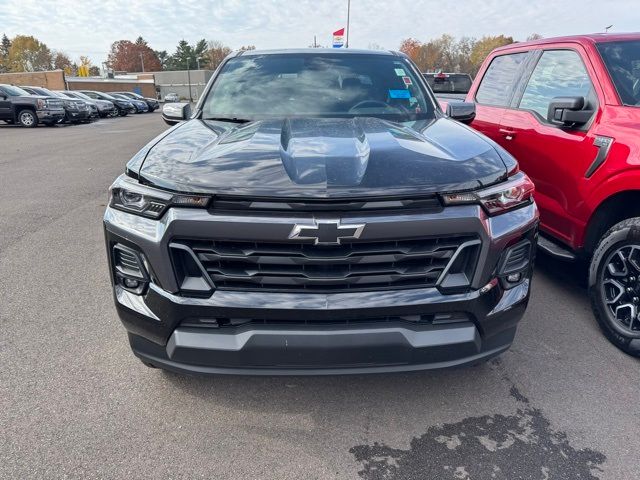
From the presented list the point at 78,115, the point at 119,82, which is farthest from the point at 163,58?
the point at 78,115

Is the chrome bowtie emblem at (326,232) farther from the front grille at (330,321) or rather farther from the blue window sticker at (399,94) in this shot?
the blue window sticker at (399,94)

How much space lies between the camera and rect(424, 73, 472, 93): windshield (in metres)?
14.1

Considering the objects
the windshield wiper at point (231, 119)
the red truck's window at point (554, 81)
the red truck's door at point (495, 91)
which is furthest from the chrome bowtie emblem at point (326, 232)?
the red truck's door at point (495, 91)

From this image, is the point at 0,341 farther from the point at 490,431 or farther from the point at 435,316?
the point at 490,431

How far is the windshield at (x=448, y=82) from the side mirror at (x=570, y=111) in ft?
34.0

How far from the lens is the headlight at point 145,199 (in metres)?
2.12

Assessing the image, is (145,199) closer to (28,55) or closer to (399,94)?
(399,94)

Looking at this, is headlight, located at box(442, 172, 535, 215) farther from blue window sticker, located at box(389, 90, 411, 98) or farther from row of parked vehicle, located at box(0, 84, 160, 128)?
row of parked vehicle, located at box(0, 84, 160, 128)

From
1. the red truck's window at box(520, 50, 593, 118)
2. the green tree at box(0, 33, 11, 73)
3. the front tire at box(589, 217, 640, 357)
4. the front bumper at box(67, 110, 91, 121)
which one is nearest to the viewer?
the front tire at box(589, 217, 640, 357)

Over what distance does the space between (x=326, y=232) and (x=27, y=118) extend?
76.2 feet

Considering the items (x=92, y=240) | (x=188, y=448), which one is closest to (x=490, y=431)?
(x=188, y=448)

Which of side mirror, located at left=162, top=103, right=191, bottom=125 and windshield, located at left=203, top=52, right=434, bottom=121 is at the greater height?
windshield, located at left=203, top=52, right=434, bottom=121

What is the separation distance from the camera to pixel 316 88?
366cm

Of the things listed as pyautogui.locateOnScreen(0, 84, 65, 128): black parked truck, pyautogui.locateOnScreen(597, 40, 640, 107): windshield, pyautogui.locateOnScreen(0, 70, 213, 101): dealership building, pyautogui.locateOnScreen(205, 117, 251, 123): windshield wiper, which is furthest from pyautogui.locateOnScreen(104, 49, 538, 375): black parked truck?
pyautogui.locateOnScreen(0, 70, 213, 101): dealership building
